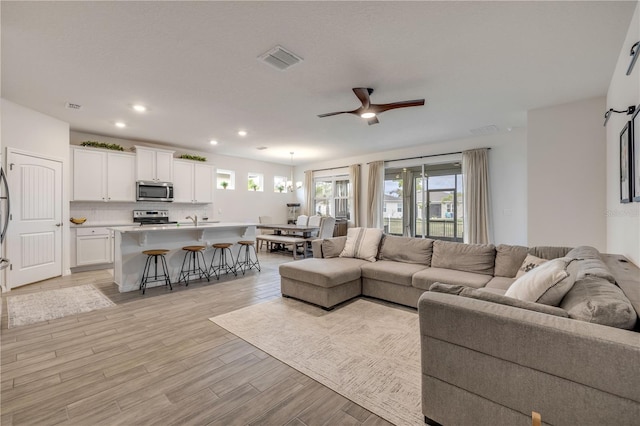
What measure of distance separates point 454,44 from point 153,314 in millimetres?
4263

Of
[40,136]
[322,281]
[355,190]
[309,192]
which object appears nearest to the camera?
[322,281]

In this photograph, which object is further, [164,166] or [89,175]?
[164,166]

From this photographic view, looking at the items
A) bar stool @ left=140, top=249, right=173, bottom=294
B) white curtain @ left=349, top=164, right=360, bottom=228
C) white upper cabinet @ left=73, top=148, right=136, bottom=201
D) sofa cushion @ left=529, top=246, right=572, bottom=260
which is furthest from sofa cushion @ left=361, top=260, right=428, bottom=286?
white upper cabinet @ left=73, top=148, right=136, bottom=201

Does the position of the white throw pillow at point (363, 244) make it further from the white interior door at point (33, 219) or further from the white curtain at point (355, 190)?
the white interior door at point (33, 219)

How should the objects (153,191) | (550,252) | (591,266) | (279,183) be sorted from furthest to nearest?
1. (279,183)
2. (153,191)
3. (550,252)
4. (591,266)

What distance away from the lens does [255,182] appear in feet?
29.3

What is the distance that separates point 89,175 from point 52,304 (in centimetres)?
293

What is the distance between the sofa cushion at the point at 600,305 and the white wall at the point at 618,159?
1222 mm

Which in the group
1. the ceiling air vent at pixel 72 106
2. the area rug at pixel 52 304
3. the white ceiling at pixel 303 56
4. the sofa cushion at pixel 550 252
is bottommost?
the area rug at pixel 52 304

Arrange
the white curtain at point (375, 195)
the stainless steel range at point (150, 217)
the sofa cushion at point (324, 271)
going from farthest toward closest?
1. the white curtain at point (375, 195)
2. the stainless steel range at point (150, 217)
3. the sofa cushion at point (324, 271)

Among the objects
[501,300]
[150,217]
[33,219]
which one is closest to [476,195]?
[501,300]

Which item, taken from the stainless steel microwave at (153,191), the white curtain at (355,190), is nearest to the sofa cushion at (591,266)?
the white curtain at (355,190)

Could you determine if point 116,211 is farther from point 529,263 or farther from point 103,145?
point 529,263

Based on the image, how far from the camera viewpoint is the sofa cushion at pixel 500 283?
2.77 m
